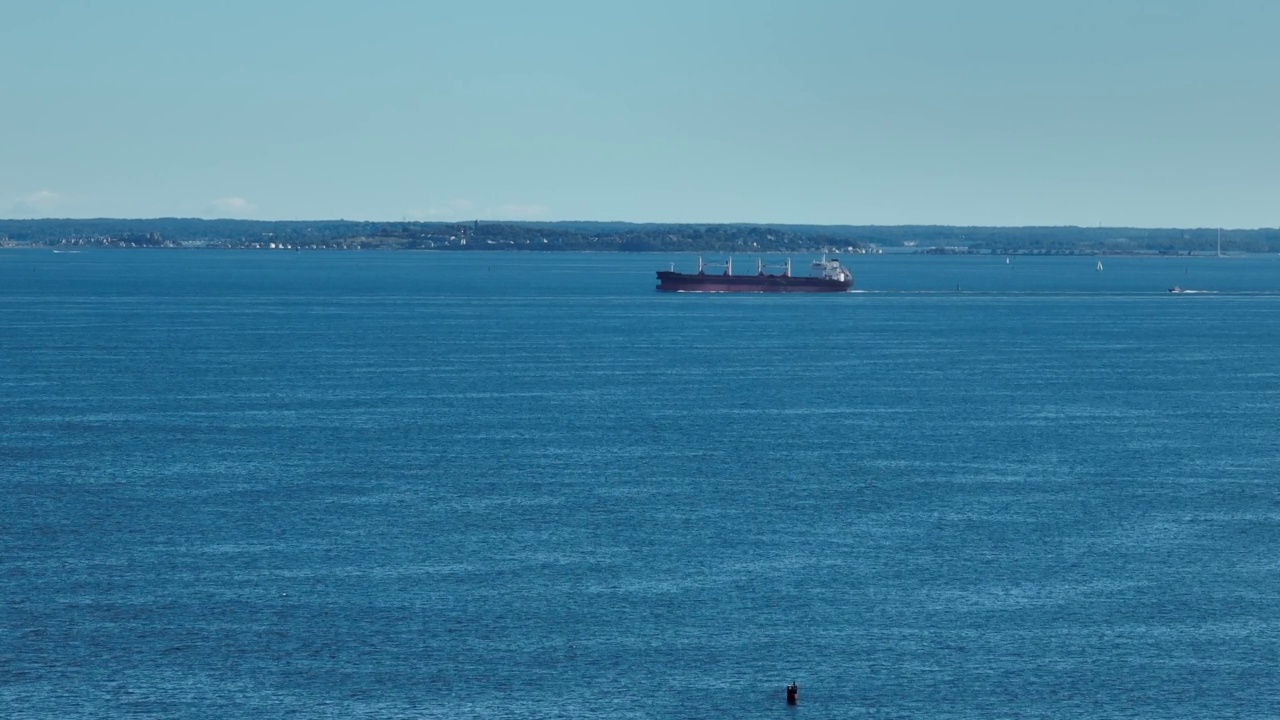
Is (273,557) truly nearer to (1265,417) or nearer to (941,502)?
(941,502)

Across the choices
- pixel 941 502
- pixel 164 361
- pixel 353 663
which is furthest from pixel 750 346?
pixel 353 663

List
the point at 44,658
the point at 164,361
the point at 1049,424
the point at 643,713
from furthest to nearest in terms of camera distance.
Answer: the point at 164,361 < the point at 1049,424 < the point at 44,658 < the point at 643,713

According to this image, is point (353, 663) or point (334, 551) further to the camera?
point (334, 551)

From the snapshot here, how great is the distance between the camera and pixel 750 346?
12019cm

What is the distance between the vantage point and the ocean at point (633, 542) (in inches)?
1487

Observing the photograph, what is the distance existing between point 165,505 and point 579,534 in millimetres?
13332

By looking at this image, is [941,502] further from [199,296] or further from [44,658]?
[199,296]

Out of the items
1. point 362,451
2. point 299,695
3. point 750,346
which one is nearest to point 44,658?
point 299,695

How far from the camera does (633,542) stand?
49594 mm

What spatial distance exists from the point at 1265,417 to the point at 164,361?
193ft

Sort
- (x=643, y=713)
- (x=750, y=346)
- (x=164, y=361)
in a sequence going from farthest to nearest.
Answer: (x=750, y=346) → (x=164, y=361) → (x=643, y=713)

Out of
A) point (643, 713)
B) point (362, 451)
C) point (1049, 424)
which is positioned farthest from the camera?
point (1049, 424)

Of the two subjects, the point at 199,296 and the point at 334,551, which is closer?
the point at 334,551

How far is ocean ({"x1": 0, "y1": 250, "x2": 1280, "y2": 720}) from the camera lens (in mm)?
37781
